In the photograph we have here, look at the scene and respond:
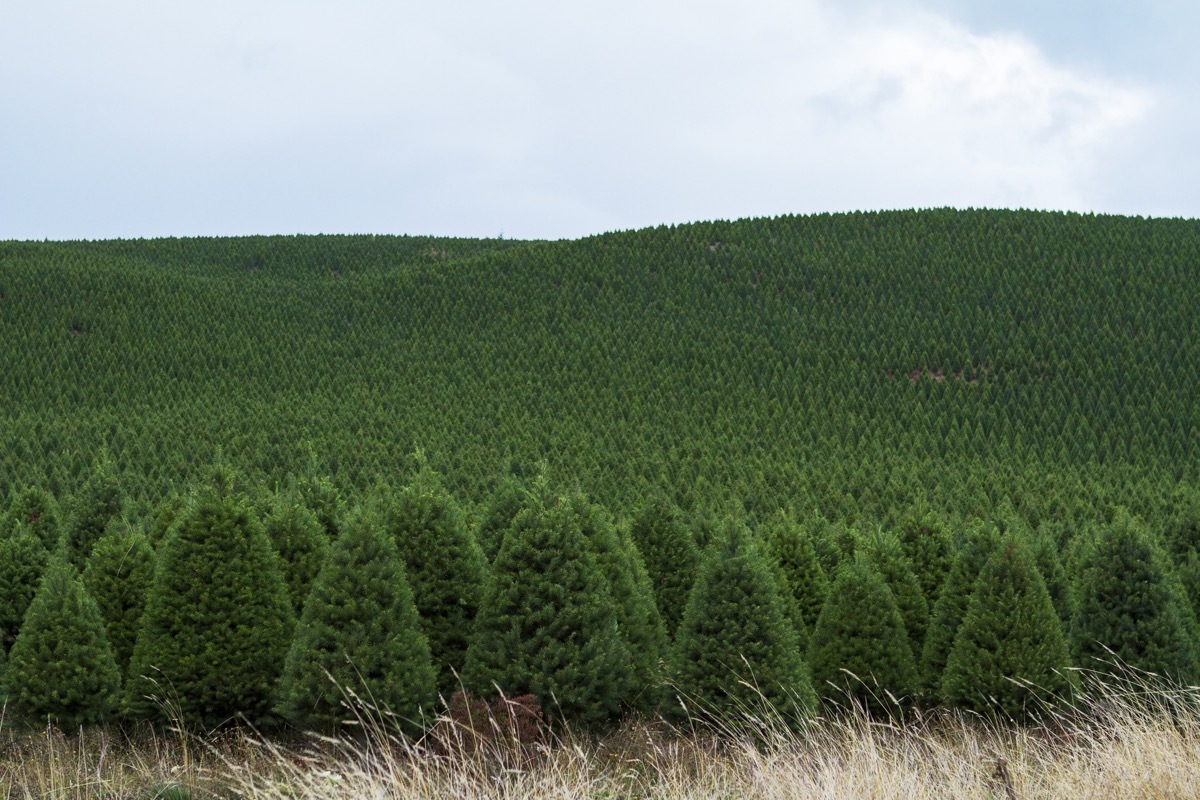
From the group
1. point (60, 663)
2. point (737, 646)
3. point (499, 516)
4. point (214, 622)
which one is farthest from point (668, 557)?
point (60, 663)

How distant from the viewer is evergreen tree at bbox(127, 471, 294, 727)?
34.3ft

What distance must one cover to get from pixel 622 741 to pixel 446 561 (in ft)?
8.02

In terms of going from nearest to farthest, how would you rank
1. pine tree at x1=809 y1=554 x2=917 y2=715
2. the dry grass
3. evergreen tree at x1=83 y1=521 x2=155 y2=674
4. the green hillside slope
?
the dry grass → pine tree at x1=809 y1=554 x2=917 y2=715 → evergreen tree at x1=83 y1=521 x2=155 y2=674 → the green hillside slope

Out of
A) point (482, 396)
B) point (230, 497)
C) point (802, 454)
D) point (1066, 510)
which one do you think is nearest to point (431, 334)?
point (482, 396)

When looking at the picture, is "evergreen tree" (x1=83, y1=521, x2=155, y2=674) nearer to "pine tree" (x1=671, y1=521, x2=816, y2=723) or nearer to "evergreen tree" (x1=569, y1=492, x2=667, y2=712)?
"evergreen tree" (x1=569, y1=492, x2=667, y2=712)

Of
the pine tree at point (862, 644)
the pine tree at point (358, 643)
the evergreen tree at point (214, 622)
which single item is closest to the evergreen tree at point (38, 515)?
the evergreen tree at point (214, 622)

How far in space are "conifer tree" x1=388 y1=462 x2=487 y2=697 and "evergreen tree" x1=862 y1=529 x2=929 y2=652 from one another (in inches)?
192

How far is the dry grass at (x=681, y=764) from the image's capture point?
6.63 m

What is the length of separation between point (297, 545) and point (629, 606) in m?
3.68

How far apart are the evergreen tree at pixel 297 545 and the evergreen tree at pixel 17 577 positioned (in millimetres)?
2846

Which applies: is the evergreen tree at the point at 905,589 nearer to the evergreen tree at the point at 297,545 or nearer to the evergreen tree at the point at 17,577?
the evergreen tree at the point at 297,545

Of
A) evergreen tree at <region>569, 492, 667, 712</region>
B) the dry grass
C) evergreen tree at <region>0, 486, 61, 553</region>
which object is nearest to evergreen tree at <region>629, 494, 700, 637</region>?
evergreen tree at <region>569, 492, 667, 712</region>

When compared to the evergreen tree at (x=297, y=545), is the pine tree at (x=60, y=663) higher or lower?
lower

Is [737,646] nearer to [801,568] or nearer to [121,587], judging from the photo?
[801,568]
